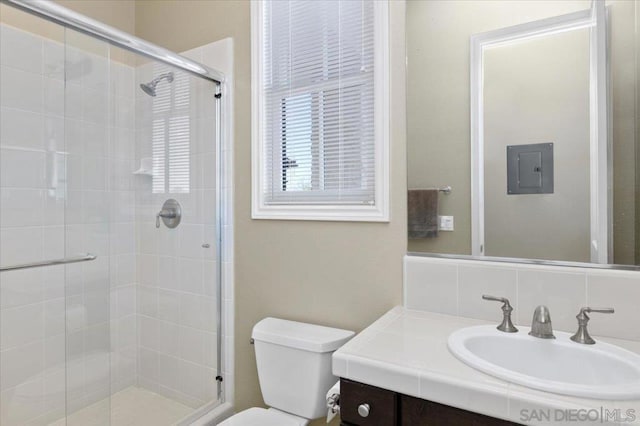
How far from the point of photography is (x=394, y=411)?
93 cm

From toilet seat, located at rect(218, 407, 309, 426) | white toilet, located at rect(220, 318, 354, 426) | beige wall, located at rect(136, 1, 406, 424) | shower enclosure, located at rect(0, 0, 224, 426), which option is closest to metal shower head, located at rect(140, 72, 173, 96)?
shower enclosure, located at rect(0, 0, 224, 426)

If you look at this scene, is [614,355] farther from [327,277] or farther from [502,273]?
[327,277]

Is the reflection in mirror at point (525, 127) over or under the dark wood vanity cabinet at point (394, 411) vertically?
over

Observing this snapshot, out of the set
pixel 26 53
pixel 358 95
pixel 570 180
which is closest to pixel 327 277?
pixel 358 95

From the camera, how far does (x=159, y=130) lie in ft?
5.89

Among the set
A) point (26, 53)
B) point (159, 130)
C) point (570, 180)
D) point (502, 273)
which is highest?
point (26, 53)

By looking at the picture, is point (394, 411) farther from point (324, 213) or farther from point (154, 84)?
point (154, 84)

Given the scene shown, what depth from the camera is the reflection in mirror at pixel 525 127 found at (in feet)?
3.77

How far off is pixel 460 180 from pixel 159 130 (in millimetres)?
1424

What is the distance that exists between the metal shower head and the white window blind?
46 centimetres

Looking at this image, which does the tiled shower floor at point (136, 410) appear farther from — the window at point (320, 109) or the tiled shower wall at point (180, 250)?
the window at point (320, 109)

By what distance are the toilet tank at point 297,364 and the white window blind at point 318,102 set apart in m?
0.58

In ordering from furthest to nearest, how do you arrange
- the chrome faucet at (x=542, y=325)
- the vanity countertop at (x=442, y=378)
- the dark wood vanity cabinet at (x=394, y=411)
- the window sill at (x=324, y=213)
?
the window sill at (x=324, y=213), the chrome faucet at (x=542, y=325), the dark wood vanity cabinet at (x=394, y=411), the vanity countertop at (x=442, y=378)

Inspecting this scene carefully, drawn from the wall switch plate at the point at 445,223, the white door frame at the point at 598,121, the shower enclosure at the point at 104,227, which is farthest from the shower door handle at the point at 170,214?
the white door frame at the point at 598,121
